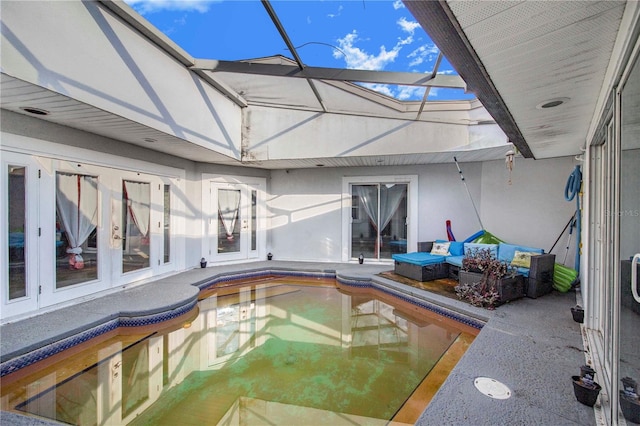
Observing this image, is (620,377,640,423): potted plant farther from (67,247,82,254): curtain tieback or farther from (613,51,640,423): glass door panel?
(67,247,82,254): curtain tieback

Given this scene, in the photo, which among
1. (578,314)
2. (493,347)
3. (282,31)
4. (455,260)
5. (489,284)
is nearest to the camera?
(493,347)

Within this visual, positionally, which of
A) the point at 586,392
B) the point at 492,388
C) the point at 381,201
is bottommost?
the point at 492,388

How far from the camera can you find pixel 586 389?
7.07 feet

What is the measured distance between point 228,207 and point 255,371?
200 inches

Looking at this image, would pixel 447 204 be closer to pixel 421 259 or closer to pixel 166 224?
pixel 421 259

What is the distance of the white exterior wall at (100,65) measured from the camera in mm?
2799

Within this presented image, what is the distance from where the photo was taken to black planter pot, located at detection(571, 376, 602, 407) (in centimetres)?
213

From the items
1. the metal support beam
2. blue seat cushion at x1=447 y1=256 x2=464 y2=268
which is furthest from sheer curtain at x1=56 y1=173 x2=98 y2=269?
blue seat cushion at x1=447 y1=256 x2=464 y2=268

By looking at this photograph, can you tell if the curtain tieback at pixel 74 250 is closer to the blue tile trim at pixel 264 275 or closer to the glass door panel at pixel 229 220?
the blue tile trim at pixel 264 275

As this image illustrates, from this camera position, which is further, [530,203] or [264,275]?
[264,275]

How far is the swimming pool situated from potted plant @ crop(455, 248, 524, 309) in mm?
509

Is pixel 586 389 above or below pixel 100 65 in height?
below

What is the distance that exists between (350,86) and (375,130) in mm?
996

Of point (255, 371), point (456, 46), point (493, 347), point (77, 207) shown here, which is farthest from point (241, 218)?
point (456, 46)
